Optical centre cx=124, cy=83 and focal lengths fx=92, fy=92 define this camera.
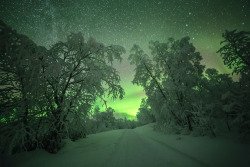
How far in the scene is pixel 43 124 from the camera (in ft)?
16.8

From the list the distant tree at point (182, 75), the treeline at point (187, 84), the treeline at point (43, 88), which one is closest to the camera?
the treeline at point (43, 88)

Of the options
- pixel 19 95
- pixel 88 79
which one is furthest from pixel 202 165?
pixel 19 95

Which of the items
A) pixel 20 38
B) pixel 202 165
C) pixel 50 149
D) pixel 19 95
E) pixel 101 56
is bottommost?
pixel 202 165

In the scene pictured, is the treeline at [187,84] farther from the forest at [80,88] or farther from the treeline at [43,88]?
the treeline at [43,88]

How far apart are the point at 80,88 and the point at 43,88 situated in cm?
187

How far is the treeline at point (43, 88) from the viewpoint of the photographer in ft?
13.4

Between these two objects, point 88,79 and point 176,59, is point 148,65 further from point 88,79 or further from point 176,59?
point 88,79

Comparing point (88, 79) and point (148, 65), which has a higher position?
point (148, 65)

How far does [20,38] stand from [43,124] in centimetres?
444

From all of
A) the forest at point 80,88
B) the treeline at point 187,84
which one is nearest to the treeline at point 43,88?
the forest at point 80,88

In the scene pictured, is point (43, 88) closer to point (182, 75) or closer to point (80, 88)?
point (80, 88)

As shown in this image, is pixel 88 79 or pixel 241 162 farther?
pixel 88 79

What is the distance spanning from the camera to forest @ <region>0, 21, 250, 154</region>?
164 inches

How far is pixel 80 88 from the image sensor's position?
6.12 metres
